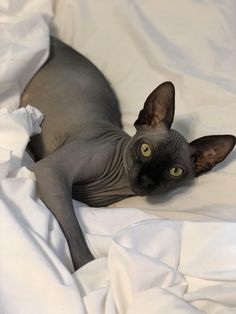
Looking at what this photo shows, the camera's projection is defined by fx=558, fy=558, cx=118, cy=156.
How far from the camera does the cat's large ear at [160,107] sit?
4.23 feet

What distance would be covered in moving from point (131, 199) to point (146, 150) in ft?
0.46

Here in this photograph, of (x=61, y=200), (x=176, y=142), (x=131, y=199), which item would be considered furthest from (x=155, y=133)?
(x=61, y=200)

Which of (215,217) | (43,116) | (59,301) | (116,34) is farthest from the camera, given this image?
(116,34)

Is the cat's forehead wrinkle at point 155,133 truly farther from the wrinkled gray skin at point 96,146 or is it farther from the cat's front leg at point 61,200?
the cat's front leg at point 61,200

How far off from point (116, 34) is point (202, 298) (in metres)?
0.95

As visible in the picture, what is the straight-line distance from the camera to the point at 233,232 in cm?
104

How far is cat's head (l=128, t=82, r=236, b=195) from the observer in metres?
1.24

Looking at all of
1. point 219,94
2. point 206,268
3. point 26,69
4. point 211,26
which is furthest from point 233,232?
point 211,26

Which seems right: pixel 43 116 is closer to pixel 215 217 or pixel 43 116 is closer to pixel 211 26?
pixel 215 217

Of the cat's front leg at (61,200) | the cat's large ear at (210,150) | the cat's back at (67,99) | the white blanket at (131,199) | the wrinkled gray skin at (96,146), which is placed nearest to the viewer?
the white blanket at (131,199)

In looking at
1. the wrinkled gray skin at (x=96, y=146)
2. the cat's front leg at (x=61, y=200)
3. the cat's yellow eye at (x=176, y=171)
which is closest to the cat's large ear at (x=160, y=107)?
the wrinkled gray skin at (x=96, y=146)

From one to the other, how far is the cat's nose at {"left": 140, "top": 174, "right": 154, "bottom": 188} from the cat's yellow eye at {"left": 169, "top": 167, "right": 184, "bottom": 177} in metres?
0.07

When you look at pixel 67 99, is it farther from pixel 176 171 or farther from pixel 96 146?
pixel 176 171

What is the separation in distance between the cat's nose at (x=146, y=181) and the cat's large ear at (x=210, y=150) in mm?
168
